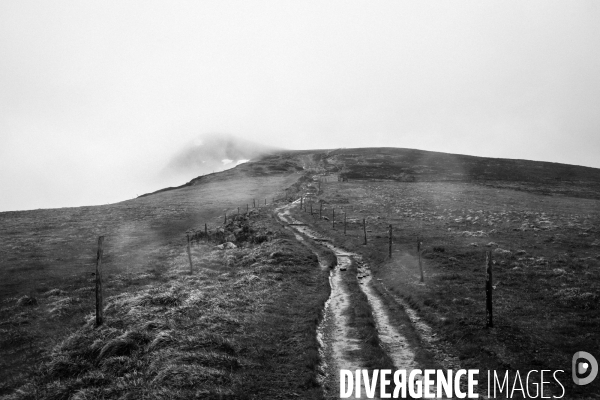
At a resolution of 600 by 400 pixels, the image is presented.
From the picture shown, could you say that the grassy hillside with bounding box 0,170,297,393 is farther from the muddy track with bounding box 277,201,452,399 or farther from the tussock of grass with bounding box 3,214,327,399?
the muddy track with bounding box 277,201,452,399

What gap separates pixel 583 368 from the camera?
541 inches

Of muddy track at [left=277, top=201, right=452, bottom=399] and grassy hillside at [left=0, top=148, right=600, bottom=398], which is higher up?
grassy hillside at [left=0, top=148, right=600, bottom=398]

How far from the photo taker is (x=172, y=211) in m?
74.8

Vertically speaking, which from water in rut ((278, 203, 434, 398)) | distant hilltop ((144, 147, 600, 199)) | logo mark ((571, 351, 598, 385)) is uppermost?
distant hilltop ((144, 147, 600, 199))

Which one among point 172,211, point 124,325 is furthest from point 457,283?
point 172,211

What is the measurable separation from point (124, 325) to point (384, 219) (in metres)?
46.0

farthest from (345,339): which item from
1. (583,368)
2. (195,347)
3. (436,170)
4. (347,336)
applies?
(436,170)

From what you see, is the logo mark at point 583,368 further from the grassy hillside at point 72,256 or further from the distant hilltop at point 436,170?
the distant hilltop at point 436,170

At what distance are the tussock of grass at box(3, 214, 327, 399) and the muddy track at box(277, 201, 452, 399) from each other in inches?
25.9

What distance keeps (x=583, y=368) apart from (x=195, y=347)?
16.2 m

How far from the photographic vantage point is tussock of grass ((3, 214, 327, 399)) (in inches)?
529

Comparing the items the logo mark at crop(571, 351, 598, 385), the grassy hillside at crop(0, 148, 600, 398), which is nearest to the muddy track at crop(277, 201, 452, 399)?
the grassy hillside at crop(0, 148, 600, 398)

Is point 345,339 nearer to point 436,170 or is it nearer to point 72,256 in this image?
point 72,256

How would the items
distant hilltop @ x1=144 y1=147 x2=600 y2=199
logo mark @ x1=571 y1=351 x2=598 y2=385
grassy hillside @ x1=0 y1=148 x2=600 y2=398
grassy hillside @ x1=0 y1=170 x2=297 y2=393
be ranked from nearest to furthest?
logo mark @ x1=571 y1=351 x2=598 y2=385, grassy hillside @ x1=0 y1=148 x2=600 y2=398, grassy hillside @ x1=0 y1=170 x2=297 y2=393, distant hilltop @ x1=144 y1=147 x2=600 y2=199
